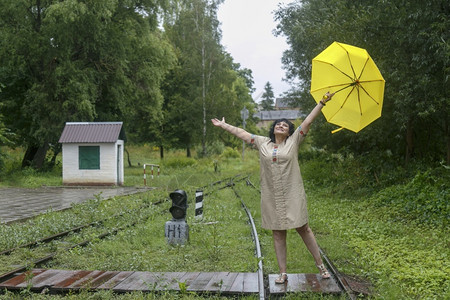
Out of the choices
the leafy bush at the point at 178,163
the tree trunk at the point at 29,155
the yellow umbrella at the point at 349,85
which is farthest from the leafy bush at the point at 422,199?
the leafy bush at the point at 178,163

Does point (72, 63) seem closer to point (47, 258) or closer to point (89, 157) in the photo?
point (89, 157)

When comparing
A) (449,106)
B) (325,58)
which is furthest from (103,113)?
(325,58)

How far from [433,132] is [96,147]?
15985 mm

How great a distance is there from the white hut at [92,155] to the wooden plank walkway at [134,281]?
720 inches

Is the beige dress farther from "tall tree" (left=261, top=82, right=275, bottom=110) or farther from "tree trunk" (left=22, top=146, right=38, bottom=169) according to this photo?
"tall tree" (left=261, top=82, right=275, bottom=110)

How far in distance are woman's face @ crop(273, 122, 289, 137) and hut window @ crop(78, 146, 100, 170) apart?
20.4 meters

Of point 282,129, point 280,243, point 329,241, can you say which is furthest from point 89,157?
point 282,129

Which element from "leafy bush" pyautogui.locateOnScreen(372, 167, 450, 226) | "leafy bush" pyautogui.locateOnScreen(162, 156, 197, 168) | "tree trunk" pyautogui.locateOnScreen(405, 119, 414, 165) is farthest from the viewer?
"leafy bush" pyautogui.locateOnScreen(162, 156, 197, 168)

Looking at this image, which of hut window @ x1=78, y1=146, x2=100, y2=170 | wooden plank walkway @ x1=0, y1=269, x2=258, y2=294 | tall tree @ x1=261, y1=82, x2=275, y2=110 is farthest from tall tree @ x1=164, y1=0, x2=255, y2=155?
tall tree @ x1=261, y1=82, x2=275, y2=110

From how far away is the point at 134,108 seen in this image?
3259 cm

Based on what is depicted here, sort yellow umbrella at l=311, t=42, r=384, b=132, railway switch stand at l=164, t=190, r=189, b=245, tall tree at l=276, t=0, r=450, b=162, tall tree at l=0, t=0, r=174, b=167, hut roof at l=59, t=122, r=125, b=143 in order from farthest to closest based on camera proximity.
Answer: tall tree at l=0, t=0, r=174, b=167, hut roof at l=59, t=122, r=125, b=143, tall tree at l=276, t=0, r=450, b=162, railway switch stand at l=164, t=190, r=189, b=245, yellow umbrella at l=311, t=42, r=384, b=132

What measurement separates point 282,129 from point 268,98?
419 ft

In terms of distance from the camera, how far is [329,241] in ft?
28.5

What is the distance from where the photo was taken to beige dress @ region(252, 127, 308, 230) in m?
5.33
